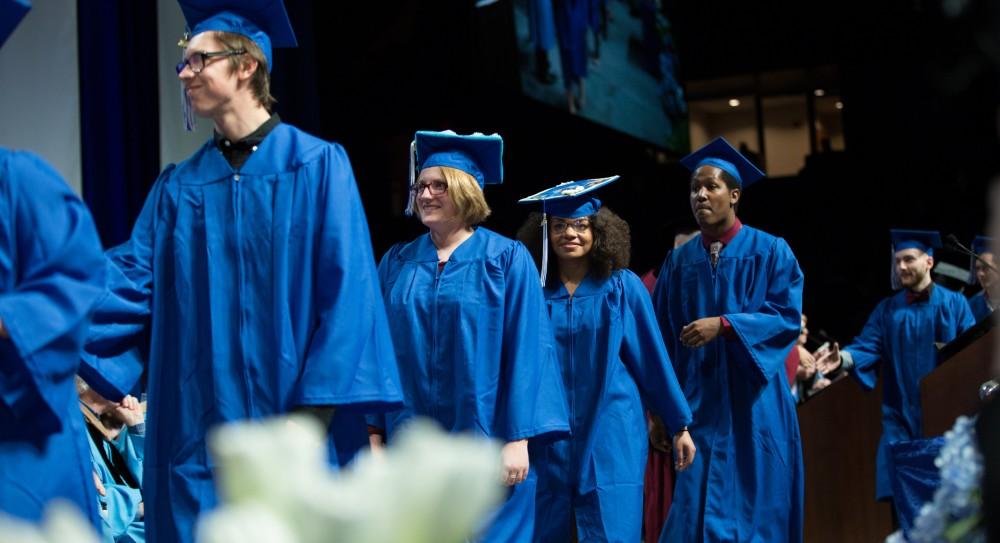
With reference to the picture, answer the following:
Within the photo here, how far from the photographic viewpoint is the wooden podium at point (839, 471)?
7426 mm

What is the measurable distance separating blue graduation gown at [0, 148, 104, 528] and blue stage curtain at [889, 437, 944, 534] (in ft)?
7.28

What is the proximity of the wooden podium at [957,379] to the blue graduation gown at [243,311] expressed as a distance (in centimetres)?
218

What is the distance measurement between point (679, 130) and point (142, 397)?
26.2 feet

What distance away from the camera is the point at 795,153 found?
1344 centimetres

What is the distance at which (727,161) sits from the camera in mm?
5453

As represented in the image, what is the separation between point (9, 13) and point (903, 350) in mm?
6238

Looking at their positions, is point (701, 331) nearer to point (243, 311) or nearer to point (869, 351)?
point (243, 311)

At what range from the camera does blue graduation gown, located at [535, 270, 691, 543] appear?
14.3 ft

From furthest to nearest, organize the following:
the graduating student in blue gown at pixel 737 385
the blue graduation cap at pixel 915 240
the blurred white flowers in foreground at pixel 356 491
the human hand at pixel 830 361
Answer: the blue graduation cap at pixel 915 240
the human hand at pixel 830 361
the graduating student in blue gown at pixel 737 385
the blurred white flowers in foreground at pixel 356 491

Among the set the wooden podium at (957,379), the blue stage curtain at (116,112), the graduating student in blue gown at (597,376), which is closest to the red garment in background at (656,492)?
the graduating student in blue gown at (597,376)

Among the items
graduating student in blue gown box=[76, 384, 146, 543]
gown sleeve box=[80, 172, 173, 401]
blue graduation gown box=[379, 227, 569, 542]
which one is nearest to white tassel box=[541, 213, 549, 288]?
blue graduation gown box=[379, 227, 569, 542]

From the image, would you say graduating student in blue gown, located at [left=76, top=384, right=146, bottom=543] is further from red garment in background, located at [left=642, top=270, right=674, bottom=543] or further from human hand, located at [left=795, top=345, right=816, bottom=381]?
human hand, located at [left=795, top=345, right=816, bottom=381]

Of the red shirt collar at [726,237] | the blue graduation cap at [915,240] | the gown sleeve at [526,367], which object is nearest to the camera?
the gown sleeve at [526,367]

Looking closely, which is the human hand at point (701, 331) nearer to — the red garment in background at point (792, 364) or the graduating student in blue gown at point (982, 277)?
the graduating student in blue gown at point (982, 277)
